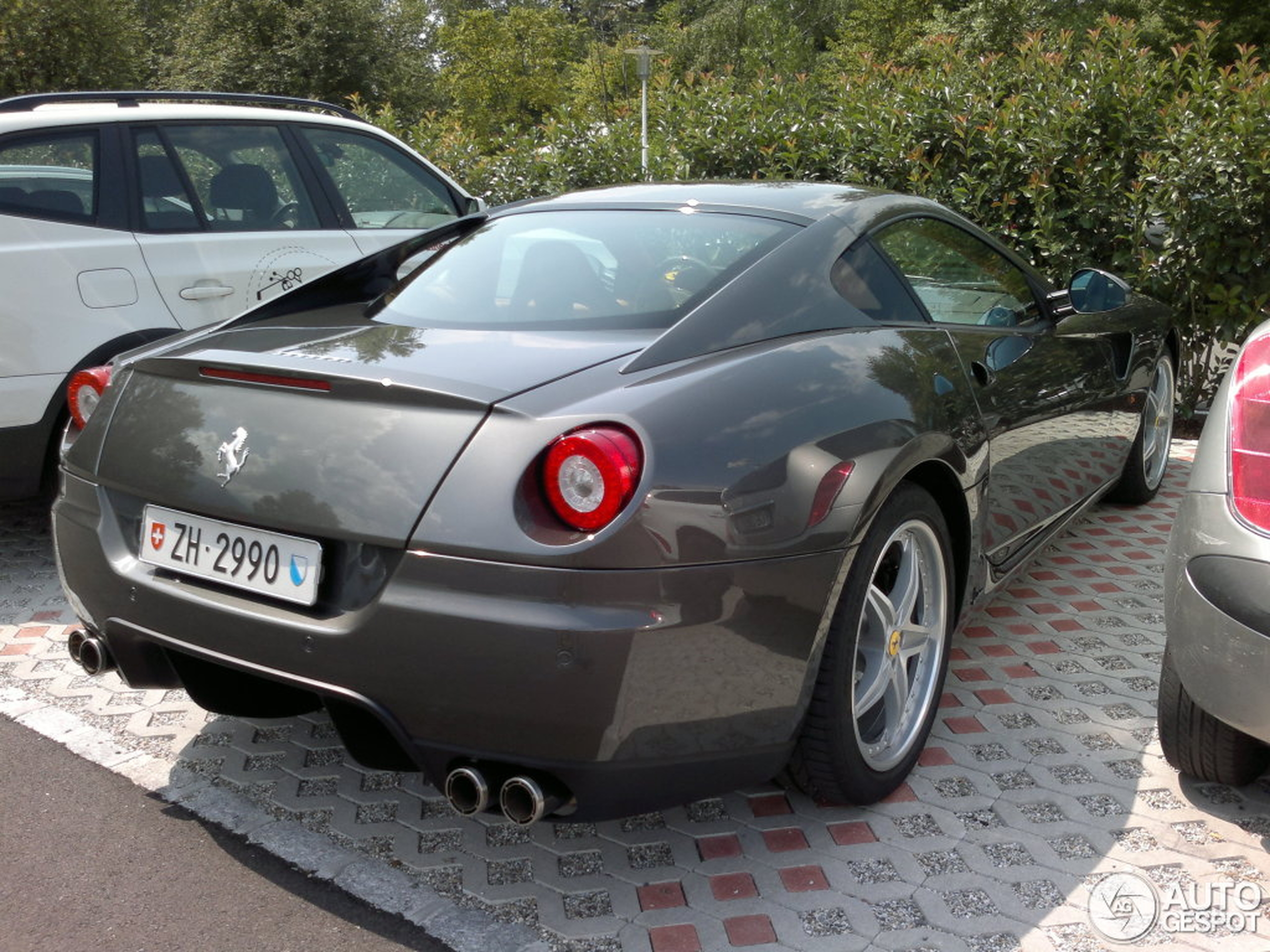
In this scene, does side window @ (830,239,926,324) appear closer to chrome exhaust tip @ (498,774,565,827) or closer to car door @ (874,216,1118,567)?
car door @ (874,216,1118,567)

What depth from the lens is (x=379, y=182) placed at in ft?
19.4

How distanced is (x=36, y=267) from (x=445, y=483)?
3024 mm

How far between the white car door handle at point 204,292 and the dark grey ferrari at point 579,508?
188 cm

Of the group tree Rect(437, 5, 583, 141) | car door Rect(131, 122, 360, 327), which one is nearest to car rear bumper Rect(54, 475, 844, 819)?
→ car door Rect(131, 122, 360, 327)

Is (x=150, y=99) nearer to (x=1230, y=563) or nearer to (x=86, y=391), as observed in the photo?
(x=86, y=391)

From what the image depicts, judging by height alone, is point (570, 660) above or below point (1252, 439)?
below

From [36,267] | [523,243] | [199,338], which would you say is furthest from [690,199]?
[36,267]

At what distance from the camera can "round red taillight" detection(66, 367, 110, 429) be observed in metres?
2.96

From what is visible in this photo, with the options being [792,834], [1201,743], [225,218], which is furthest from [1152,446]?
[225,218]

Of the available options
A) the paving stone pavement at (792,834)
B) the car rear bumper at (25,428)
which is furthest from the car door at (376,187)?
the paving stone pavement at (792,834)

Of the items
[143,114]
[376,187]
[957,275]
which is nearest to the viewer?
[957,275]

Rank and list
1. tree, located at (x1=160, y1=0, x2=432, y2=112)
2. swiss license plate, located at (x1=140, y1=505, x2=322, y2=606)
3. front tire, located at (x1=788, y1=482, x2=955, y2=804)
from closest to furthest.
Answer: swiss license plate, located at (x1=140, y1=505, x2=322, y2=606)
front tire, located at (x1=788, y1=482, x2=955, y2=804)
tree, located at (x1=160, y1=0, x2=432, y2=112)

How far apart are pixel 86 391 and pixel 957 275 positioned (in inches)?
98.7

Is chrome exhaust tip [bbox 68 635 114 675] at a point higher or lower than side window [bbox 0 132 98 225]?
lower
